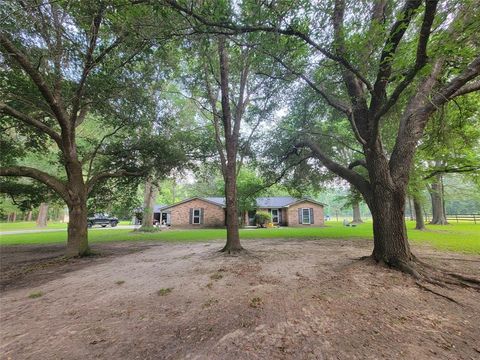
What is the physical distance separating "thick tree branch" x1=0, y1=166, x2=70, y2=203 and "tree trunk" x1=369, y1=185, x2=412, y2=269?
10.4 meters

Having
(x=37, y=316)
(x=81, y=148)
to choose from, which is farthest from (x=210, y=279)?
(x=81, y=148)

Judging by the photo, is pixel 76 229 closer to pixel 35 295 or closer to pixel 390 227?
pixel 35 295

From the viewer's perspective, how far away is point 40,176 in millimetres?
8547

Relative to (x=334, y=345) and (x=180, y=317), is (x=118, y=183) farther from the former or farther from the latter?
(x=334, y=345)

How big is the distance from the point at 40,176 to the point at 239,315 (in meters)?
8.94

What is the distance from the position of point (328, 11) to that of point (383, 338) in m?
5.86

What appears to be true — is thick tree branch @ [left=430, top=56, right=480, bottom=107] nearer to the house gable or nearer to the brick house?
the brick house

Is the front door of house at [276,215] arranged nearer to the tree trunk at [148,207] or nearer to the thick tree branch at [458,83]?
the tree trunk at [148,207]

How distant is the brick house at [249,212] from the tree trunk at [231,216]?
1692cm

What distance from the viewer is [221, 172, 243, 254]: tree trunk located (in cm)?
934

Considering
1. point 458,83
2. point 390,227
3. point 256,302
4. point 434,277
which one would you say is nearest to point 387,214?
point 390,227

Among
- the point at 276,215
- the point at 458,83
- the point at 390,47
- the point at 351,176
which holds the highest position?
the point at 390,47

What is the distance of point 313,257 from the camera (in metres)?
8.18

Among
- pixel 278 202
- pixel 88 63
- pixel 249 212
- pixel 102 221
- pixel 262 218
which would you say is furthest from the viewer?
pixel 102 221
